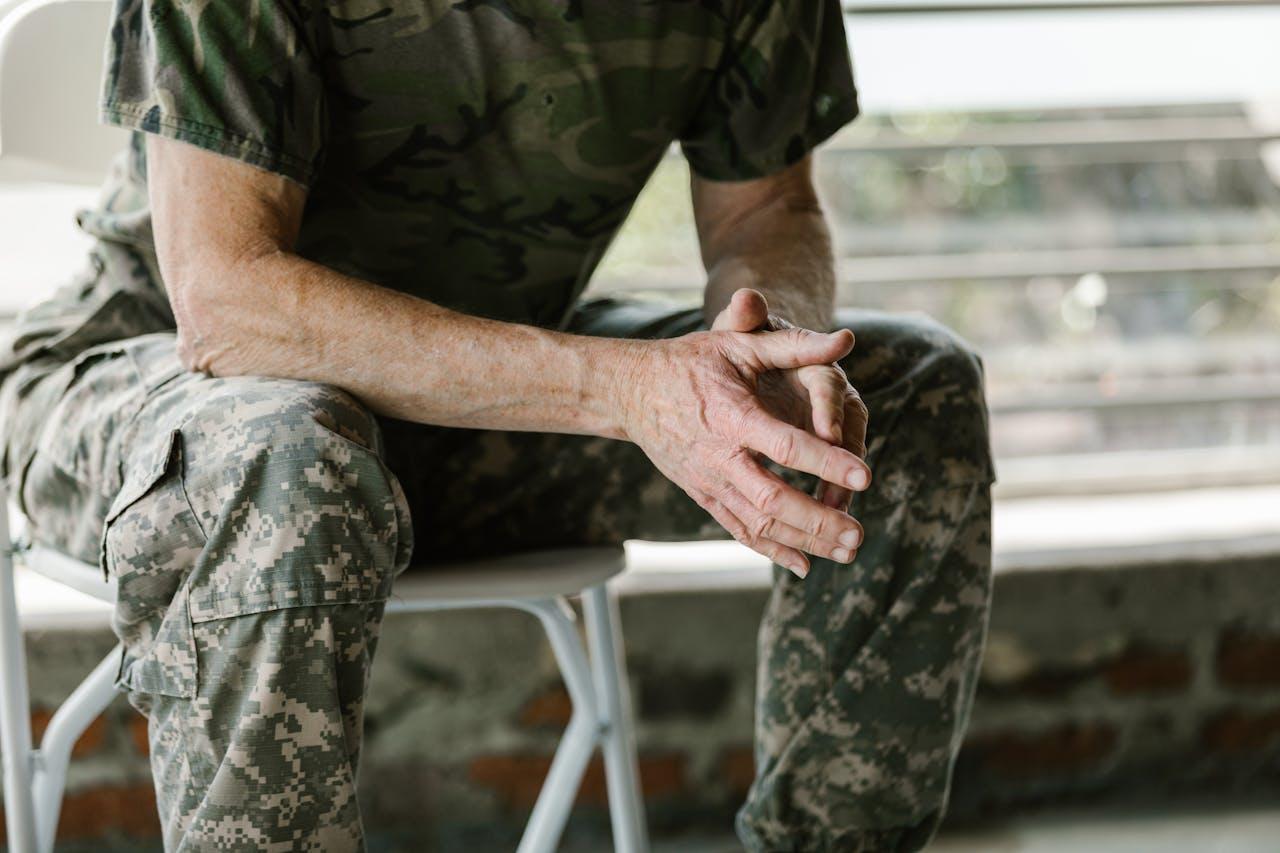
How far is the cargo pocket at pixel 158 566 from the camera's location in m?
0.88

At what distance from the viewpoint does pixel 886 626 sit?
3.68 ft

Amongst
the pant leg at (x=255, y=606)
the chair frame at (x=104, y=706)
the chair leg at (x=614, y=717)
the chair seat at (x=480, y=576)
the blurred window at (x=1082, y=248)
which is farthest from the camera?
the blurred window at (x=1082, y=248)

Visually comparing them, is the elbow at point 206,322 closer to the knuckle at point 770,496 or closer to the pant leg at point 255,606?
the pant leg at point 255,606

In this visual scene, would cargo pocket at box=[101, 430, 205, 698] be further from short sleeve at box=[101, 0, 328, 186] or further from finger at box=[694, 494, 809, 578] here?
finger at box=[694, 494, 809, 578]

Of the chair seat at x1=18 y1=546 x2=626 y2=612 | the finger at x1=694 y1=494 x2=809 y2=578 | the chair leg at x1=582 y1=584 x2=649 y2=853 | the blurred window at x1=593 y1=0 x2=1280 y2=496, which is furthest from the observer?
the blurred window at x1=593 y1=0 x2=1280 y2=496

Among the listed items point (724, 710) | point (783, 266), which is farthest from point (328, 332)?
point (724, 710)

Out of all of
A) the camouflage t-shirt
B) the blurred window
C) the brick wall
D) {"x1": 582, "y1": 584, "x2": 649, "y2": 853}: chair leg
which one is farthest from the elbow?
Answer: the blurred window

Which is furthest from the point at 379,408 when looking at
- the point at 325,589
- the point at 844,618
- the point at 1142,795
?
the point at 1142,795

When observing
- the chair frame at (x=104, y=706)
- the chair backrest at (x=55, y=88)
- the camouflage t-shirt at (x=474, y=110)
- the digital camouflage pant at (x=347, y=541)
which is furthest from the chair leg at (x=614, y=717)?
the chair backrest at (x=55, y=88)

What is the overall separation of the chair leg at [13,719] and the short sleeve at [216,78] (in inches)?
15.7

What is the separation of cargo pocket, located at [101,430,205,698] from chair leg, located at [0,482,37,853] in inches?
13.8

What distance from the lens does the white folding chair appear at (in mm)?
1121

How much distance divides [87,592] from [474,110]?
51cm

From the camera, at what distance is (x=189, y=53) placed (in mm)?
1023
